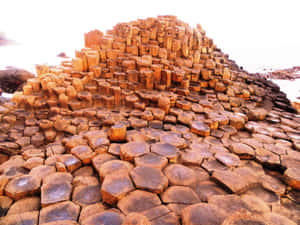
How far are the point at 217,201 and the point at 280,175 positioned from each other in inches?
61.2

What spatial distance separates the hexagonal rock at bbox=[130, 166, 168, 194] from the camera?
2.32 meters

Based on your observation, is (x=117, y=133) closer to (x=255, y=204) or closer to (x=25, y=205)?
(x=25, y=205)

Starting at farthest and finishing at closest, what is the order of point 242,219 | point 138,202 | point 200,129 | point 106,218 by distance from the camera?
point 200,129 → point 138,202 → point 106,218 → point 242,219

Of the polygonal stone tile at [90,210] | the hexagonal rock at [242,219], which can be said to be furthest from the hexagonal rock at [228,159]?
the polygonal stone tile at [90,210]

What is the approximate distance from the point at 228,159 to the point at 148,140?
1527 mm

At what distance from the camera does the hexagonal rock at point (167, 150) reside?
9.79ft

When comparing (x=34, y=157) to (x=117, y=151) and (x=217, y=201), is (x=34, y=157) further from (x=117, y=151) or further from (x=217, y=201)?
(x=217, y=201)

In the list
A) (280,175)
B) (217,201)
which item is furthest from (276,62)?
(217,201)

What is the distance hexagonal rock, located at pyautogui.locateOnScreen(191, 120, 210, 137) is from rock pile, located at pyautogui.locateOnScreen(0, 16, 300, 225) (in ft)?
0.10

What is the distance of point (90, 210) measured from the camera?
2135 millimetres

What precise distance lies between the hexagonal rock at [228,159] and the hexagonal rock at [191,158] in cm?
34

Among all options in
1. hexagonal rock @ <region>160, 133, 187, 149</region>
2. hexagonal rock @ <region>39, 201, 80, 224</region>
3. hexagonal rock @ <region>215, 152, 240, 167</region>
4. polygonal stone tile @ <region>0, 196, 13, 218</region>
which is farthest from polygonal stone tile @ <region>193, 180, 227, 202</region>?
polygonal stone tile @ <region>0, 196, 13, 218</region>

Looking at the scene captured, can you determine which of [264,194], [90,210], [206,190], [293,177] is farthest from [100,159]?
[293,177]

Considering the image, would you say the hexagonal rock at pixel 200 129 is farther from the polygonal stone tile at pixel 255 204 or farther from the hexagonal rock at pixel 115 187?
the hexagonal rock at pixel 115 187
